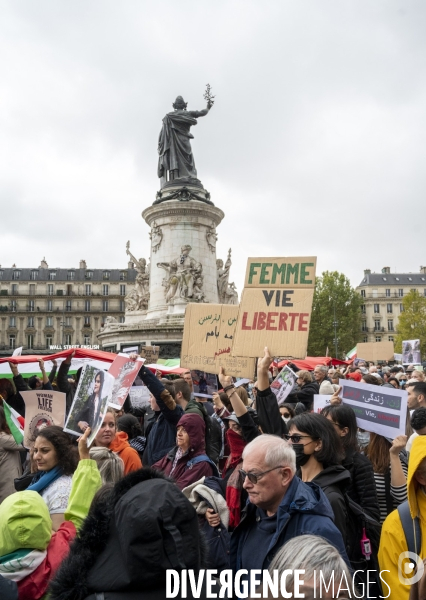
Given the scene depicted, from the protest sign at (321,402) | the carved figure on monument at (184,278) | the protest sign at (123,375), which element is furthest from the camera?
the carved figure on monument at (184,278)

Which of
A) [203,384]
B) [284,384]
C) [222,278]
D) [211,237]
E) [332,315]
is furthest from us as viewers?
[332,315]

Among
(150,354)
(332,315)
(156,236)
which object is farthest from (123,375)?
(332,315)

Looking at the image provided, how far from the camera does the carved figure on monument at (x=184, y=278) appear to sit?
30266 millimetres

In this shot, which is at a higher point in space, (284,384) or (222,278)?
(222,278)

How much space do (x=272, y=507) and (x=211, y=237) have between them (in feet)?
98.5

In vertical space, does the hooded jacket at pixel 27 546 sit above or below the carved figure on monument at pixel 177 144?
below

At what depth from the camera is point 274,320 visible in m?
Result: 6.00

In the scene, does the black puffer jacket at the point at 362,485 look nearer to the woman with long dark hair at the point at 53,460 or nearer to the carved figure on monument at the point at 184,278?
the woman with long dark hair at the point at 53,460

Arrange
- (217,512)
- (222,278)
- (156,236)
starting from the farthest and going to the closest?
1. (222,278)
2. (156,236)
3. (217,512)

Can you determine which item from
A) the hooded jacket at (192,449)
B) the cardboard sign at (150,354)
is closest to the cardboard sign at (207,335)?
the hooded jacket at (192,449)

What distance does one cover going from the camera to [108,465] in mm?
4297

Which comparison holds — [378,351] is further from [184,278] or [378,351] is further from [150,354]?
[184,278]

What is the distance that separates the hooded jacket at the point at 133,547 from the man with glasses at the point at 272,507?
33.6 inches

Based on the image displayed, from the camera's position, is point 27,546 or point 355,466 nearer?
point 27,546
